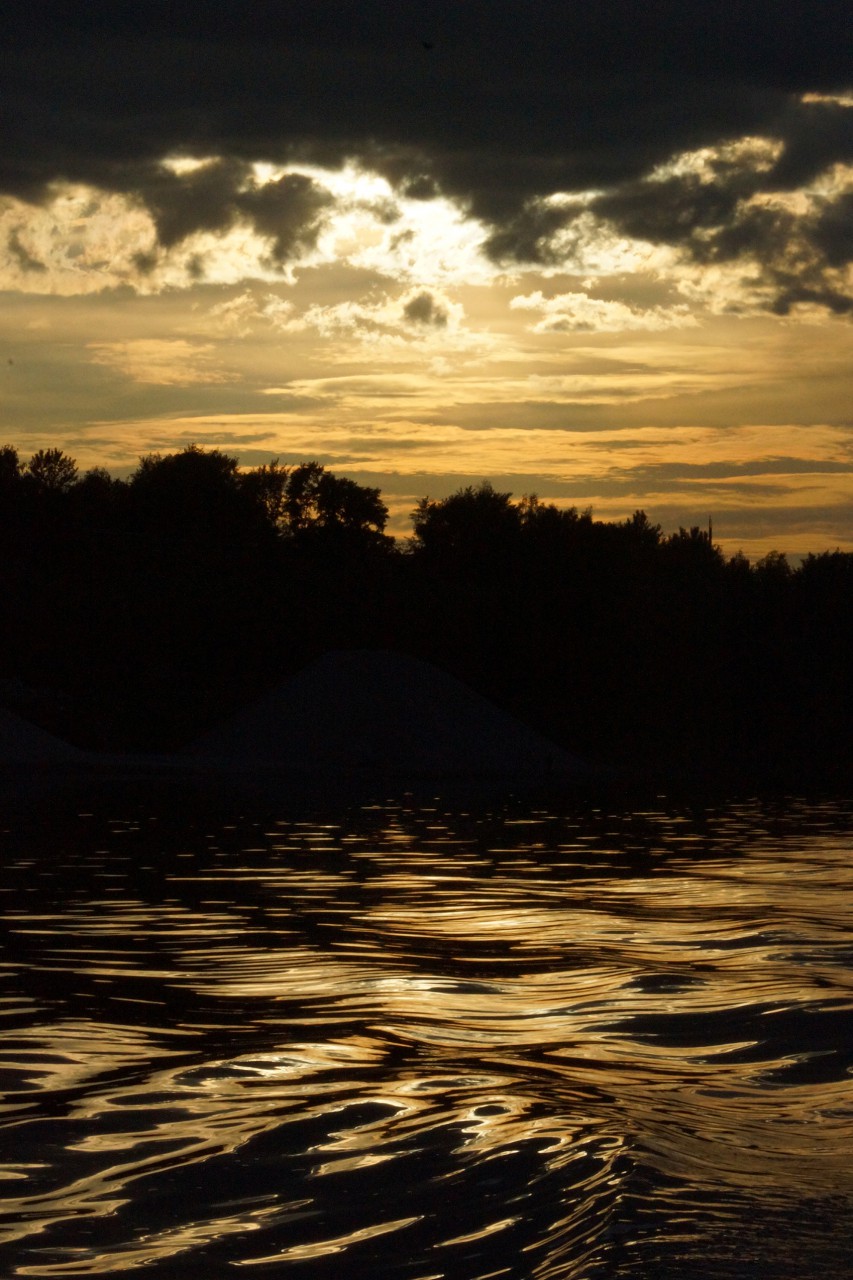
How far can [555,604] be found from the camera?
2381 inches

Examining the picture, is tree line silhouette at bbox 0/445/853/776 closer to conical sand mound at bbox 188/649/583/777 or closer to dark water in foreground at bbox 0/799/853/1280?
conical sand mound at bbox 188/649/583/777

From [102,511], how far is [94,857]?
61.8m

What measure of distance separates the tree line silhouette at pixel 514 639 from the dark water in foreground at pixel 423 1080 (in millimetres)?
37317

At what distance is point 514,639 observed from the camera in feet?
195

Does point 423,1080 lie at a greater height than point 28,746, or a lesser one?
greater

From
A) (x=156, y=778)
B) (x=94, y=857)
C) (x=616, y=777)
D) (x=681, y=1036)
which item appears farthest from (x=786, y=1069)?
(x=616, y=777)

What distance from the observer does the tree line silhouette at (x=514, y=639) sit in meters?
55.4

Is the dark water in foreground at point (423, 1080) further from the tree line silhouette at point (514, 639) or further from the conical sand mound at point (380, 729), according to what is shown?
the tree line silhouette at point (514, 639)

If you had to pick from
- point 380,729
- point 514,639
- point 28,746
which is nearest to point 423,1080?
point 28,746

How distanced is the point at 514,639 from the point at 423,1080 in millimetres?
52007

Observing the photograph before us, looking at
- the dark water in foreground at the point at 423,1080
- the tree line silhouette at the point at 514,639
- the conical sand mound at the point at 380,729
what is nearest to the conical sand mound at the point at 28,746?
the conical sand mound at the point at 380,729

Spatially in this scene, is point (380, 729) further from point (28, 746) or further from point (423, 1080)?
point (423, 1080)

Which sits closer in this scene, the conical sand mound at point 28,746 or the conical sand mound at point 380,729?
the conical sand mound at point 28,746

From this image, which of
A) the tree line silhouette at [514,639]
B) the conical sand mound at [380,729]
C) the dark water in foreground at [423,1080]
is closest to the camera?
the dark water in foreground at [423,1080]
